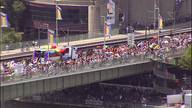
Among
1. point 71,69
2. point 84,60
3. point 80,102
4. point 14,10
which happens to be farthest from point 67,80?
point 14,10

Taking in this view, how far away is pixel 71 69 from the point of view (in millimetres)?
78250

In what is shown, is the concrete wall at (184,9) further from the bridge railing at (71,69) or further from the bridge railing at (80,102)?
the bridge railing at (80,102)

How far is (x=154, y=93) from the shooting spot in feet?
298

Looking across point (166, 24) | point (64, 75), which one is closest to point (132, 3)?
point (166, 24)

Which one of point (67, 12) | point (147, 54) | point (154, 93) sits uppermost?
point (67, 12)

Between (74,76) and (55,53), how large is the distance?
7475mm

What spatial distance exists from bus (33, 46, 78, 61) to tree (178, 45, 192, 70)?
16.7 metres

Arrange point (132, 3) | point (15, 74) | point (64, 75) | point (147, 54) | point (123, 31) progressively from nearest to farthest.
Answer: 1. point (15, 74)
2. point (64, 75)
3. point (147, 54)
4. point (123, 31)
5. point (132, 3)

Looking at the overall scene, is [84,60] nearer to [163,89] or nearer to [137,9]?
[163,89]

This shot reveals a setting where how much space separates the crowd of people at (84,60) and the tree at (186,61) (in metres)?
2.45

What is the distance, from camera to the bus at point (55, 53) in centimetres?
8506

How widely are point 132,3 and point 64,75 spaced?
156ft

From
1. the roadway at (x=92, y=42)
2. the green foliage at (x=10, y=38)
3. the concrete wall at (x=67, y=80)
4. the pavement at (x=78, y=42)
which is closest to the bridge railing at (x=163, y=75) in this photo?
the concrete wall at (x=67, y=80)

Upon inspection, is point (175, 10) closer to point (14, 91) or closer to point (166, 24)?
point (166, 24)
